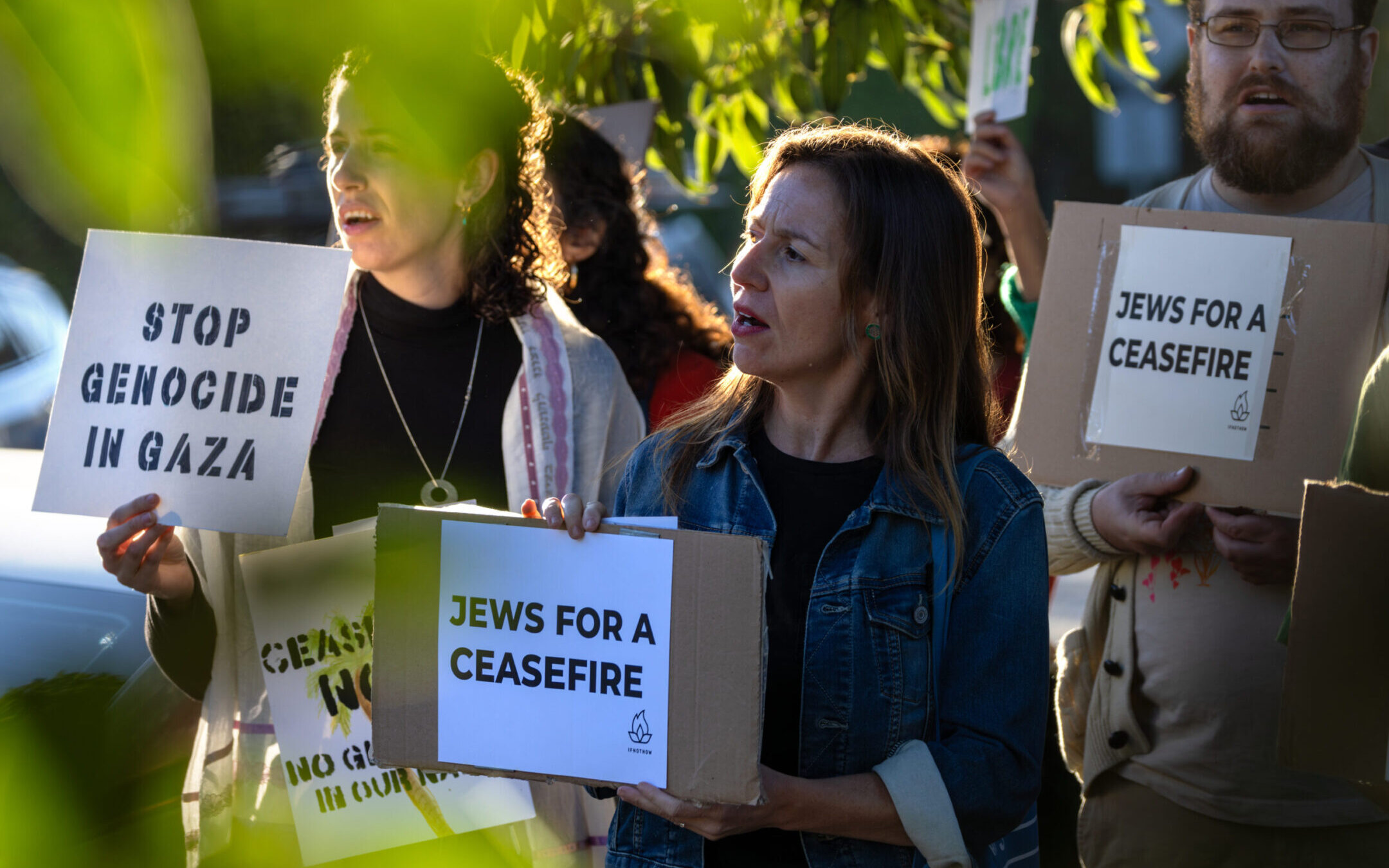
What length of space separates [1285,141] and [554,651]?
5.06 feet

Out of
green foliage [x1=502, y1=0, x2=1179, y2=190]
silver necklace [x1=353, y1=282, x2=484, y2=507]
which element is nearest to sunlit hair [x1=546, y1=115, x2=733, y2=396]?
green foliage [x1=502, y1=0, x2=1179, y2=190]

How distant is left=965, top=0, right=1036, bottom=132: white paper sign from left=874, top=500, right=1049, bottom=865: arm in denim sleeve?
145 centimetres

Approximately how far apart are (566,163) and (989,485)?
6.97 feet

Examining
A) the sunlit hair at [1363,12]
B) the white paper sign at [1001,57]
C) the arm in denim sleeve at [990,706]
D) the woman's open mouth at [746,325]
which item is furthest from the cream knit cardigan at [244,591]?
the sunlit hair at [1363,12]

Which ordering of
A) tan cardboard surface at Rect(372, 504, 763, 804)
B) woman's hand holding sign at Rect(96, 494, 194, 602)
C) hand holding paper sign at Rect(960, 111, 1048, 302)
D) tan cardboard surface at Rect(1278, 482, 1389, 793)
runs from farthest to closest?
hand holding paper sign at Rect(960, 111, 1048, 302) → woman's hand holding sign at Rect(96, 494, 194, 602) → tan cardboard surface at Rect(1278, 482, 1389, 793) → tan cardboard surface at Rect(372, 504, 763, 804)

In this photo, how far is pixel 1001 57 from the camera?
291 centimetres

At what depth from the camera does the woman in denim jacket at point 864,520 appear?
1.61 m

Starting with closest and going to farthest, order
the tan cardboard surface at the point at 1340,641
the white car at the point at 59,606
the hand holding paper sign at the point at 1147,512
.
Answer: the tan cardboard surface at the point at 1340,641, the hand holding paper sign at the point at 1147,512, the white car at the point at 59,606

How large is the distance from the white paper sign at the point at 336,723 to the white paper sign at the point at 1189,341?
4.02 feet

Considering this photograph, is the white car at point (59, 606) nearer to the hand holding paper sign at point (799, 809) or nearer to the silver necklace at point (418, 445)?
the silver necklace at point (418, 445)

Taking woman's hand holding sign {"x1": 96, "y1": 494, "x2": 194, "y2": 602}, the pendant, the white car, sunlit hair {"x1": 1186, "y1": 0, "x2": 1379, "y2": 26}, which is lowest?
the white car

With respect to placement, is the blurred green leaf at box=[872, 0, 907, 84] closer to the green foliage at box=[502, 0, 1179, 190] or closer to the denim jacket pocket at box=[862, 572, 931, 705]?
the green foliage at box=[502, 0, 1179, 190]

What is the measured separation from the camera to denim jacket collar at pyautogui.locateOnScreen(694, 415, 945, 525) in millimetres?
1690

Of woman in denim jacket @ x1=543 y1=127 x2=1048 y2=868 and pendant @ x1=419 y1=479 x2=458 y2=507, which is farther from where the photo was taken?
pendant @ x1=419 y1=479 x2=458 y2=507
